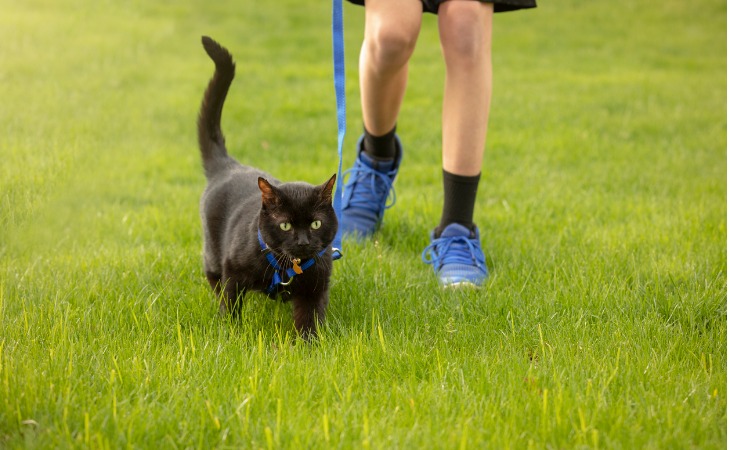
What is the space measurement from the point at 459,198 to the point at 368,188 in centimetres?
59

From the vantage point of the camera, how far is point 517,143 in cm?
570

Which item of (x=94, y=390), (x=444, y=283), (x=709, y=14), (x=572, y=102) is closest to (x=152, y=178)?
(x=444, y=283)

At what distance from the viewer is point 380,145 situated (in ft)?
11.6

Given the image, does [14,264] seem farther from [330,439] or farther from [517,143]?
[517,143]

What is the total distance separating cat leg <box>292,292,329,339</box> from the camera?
8.08 ft

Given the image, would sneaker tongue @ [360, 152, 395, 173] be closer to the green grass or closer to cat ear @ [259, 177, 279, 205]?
the green grass

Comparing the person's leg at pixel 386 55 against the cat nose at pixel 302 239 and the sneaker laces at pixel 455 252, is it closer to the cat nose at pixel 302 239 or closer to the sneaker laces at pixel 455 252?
the sneaker laces at pixel 455 252

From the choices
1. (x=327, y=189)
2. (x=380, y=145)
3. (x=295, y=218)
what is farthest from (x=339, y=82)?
(x=380, y=145)

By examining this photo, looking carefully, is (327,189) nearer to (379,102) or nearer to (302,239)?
(302,239)

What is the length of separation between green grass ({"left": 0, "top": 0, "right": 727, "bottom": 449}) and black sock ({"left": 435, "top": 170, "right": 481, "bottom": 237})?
242 millimetres

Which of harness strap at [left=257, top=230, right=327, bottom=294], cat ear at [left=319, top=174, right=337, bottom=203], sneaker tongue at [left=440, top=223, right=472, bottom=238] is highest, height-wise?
cat ear at [left=319, top=174, right=337, bottom=203]

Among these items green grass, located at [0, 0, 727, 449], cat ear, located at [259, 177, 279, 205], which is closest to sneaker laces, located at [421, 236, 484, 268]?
green grass, located at [0, 0, 727, 449]

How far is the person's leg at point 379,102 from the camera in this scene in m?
2.91

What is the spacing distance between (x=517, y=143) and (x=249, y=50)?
4864 mm
